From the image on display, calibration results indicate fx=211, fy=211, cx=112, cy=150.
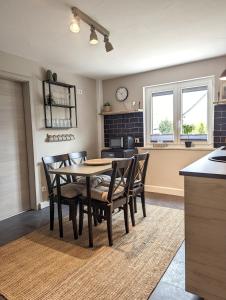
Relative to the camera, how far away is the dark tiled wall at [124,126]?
408cm

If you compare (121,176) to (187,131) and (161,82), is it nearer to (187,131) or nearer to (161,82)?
(187,131)

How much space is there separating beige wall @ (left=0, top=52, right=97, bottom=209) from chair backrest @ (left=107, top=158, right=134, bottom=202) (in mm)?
1547

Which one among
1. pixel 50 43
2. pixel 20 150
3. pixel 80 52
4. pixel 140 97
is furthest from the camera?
pixel 140 97

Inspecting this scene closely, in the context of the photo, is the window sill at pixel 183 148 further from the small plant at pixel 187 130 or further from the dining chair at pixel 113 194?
the dining chair at pixel 113 194

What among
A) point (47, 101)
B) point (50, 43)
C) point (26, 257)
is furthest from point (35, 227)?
point (50, 43)

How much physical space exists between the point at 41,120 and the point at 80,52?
46.5 inches

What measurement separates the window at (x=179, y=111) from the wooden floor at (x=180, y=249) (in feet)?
3.66

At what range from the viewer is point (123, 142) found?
3.95m

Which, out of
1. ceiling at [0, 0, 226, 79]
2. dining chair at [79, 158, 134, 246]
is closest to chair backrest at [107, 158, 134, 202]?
dining chair at [79, 158, 134, 246]

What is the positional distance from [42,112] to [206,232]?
2846 mm

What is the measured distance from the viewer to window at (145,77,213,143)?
3.49 metres

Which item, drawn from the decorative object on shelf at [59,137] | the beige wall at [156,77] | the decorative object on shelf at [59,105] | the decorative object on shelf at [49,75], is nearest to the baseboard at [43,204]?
the decorative object on shelf at [59,137]

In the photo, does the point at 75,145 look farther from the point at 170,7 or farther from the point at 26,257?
the point at 170,7

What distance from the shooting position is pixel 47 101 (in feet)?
10.9
